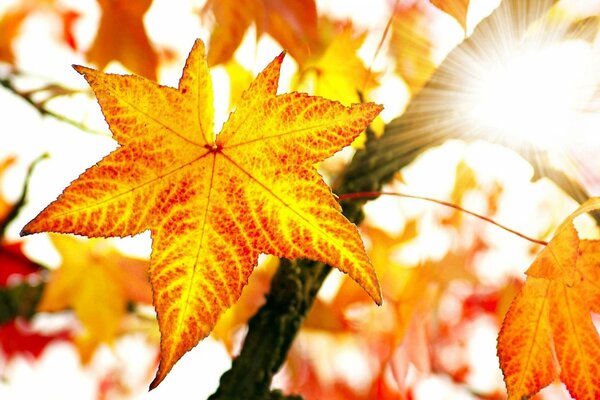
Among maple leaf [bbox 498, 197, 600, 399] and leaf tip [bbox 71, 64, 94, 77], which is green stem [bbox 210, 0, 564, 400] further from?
leaf tip [bbox 71, 64, 94, 77]

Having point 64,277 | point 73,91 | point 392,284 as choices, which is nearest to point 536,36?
point 392,284

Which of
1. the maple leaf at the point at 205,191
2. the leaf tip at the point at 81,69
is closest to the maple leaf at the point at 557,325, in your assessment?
the maple leaf at the point at 205,191

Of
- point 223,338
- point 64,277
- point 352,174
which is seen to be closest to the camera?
point 352,174

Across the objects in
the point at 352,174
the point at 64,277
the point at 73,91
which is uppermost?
the point at 73,91

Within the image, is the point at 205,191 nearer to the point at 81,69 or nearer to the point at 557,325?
the point at 81,69

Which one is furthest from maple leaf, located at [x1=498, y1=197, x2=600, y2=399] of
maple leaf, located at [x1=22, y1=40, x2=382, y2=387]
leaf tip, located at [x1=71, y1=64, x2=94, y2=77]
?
leaf tip, located at [x1=71, y1=64, x2=94, y2=77]

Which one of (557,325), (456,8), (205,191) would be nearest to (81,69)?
(205,191)

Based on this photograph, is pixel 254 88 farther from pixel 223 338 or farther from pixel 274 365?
pixel 223 338
